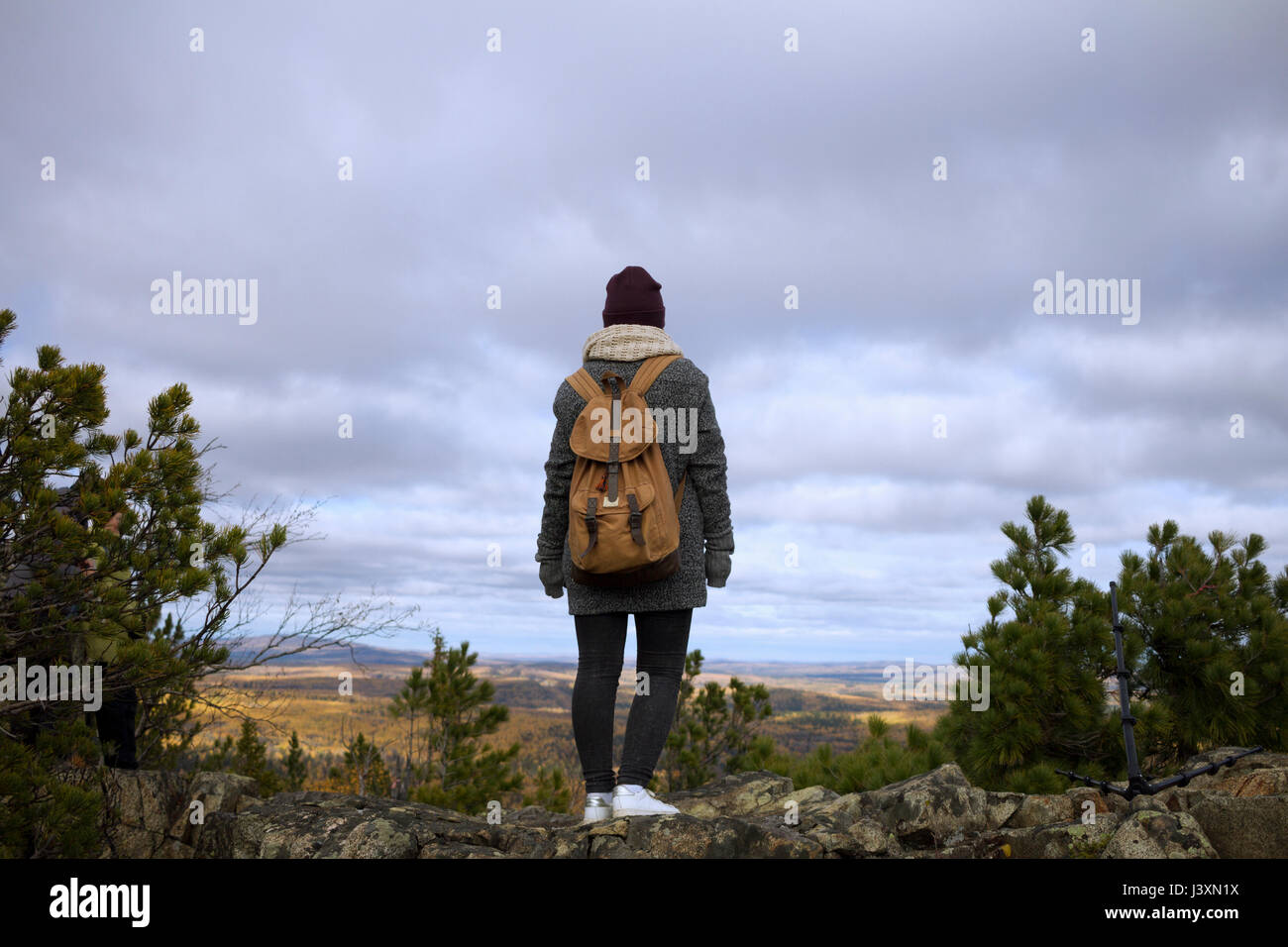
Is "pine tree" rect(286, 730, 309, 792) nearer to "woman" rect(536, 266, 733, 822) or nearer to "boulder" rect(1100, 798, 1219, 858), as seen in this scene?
"woman" rect(536, 266, 733, 822)

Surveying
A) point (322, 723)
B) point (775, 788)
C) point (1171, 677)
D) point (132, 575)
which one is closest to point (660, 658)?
point (775, 788)

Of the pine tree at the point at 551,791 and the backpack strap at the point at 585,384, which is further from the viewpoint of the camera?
the pine tree at the point at 551,791

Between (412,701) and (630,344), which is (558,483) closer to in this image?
(630,344)

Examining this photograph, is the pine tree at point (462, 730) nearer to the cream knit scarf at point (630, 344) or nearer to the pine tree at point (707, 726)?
the pine tree at point (707, 726)

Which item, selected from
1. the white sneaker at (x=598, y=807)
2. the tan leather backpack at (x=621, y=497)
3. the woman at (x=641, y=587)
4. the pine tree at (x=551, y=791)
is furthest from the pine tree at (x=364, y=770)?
the tan leather backpack at (x=621, y=497)

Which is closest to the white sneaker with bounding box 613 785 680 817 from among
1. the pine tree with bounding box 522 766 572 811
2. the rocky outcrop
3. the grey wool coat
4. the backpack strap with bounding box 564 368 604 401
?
the rocky outcrop

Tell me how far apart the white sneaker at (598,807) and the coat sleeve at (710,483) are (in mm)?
1367

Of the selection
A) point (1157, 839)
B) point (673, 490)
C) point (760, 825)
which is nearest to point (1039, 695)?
point (1157, 839)

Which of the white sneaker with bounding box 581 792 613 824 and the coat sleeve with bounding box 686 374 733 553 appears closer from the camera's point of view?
the white sneaker with bounding box 581 792 613 824

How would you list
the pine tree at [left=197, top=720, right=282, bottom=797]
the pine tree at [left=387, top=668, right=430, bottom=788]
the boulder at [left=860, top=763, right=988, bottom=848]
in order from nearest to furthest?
the boulder at [left=860, top=763, right=988, bottom=848], the pine tree at [left=197, top=720, right=282, bottom=797], the pine tree at [left=387, top=668, right=430, bottom=788]

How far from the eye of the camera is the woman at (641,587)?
415cm

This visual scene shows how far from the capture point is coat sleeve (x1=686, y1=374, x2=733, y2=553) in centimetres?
432

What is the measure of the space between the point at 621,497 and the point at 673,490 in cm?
41
